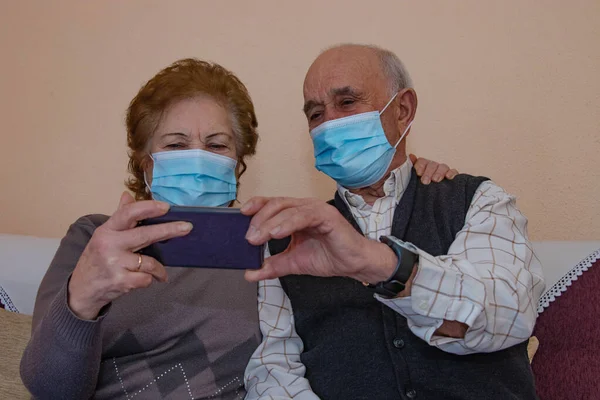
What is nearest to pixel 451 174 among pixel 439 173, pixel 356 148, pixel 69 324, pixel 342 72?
pixel 439 173

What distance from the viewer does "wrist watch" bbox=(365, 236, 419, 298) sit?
94cm

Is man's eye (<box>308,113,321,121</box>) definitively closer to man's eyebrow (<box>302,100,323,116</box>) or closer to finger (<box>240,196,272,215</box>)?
man's eyebrow (<box>302,100,323,116</box>)

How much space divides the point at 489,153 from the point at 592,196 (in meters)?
0.33

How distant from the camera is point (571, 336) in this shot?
1351 mm

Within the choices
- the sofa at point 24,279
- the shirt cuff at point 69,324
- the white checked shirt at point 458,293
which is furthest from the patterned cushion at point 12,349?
the white checked shirt at point 458,293

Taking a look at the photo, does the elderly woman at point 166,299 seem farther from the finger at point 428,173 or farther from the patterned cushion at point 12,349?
the patterned cushion at point 12,349

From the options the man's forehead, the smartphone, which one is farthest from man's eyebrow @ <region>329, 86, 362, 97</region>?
the smartphone

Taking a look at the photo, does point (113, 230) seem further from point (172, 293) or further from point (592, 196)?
point (592, 196)

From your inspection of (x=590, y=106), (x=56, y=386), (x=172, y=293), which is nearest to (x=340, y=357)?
(x=172, y=293)

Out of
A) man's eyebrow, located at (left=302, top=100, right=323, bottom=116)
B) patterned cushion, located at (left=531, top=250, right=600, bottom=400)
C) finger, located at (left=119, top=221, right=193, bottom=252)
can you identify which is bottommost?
patterned cushion, located at (left=531, top=250, right=600, bottom=400)

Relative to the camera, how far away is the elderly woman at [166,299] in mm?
963

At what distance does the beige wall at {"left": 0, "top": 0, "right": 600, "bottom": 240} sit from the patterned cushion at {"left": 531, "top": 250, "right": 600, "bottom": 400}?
37 centimetres

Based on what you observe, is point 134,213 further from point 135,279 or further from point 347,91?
point 347,91

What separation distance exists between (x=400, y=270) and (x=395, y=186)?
46cm
